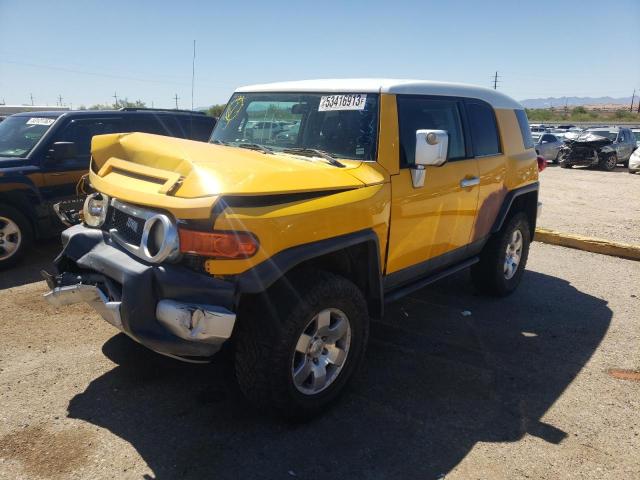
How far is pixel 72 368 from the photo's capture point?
3662 mm

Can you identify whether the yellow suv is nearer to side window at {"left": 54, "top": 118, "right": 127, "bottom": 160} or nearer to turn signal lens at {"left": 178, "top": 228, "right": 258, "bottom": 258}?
turn signal lens at {"left": 178, "top": 228, "right": 258, "bottom": 258}

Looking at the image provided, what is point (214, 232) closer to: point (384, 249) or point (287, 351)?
point (287, 351)

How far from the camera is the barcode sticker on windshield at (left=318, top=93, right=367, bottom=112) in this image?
140 inches

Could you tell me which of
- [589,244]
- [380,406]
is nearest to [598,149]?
[589,244]

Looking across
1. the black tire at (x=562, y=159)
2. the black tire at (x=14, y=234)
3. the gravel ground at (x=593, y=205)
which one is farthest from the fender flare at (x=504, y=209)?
the black tire at (x=562, y=159)

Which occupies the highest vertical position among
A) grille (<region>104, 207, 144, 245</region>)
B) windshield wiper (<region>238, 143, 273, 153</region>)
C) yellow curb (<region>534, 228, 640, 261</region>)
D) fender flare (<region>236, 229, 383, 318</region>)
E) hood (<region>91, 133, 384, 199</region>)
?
windshield wiper (<region>238, 143, 273, 153</region>)

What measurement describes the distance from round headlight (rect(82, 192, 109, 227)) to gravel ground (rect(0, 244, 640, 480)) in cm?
110

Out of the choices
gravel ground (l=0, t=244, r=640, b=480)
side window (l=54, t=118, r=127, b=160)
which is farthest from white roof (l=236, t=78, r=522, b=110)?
side window (l=54, t=118, r=127, b=160)

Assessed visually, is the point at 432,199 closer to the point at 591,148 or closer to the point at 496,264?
the point at 496,264

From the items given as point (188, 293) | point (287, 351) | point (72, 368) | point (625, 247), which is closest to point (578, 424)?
point (287, 351)

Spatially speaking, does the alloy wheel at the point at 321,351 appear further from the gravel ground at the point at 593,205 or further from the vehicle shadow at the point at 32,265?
the gravel ground at the point at 593,205

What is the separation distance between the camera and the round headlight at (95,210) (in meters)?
3.25

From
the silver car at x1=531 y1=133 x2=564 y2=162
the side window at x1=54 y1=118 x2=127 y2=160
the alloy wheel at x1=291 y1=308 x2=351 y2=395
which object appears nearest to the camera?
the alloy wheel at x1=291 y1=308 x2=351 y2=395

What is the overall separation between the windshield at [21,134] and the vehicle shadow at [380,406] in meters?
3.47
